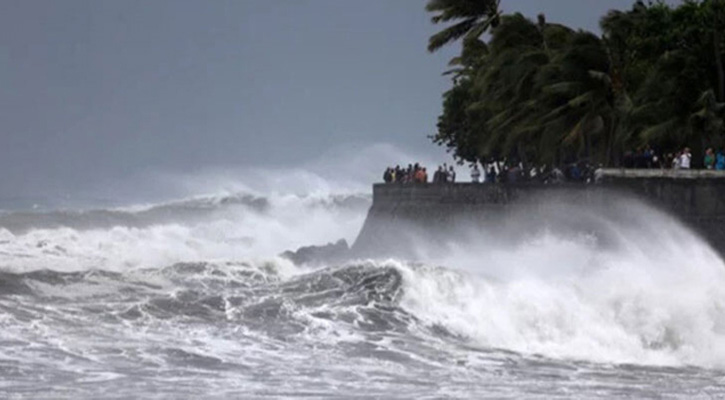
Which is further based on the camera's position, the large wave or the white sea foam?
the white sea foam

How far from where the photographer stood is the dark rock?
3662cm

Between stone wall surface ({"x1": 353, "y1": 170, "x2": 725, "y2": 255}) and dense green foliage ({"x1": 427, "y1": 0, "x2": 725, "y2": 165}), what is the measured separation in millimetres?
2917

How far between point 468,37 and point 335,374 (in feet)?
87.5

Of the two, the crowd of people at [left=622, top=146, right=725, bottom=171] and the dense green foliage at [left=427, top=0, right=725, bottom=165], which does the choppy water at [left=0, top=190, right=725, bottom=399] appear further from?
the dense green foliage at [left=427, top=0, right=725, bottom=165]

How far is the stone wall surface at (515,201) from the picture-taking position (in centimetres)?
3097

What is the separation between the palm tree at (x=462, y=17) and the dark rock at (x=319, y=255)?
22.5 feet

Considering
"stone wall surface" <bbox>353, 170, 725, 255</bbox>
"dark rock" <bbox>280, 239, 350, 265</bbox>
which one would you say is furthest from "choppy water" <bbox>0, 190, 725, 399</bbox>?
"dark rock" <bbox>280, 239, 350, 265</bbox>

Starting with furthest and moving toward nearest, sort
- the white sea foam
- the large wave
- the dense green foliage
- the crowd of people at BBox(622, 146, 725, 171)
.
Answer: the dense green foliage, the crowd of people at BBox(622, 146, 725, 171), the white sea foam, the large wave

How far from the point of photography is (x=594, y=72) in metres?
37.4

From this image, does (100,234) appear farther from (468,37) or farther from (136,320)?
(136,320)

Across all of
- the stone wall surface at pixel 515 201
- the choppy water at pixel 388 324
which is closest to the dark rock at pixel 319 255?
the stone wall surface at pixel 515 201

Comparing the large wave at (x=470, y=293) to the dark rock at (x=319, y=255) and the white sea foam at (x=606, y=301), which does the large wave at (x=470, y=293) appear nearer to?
the white sea foam at (x=606, y=301)

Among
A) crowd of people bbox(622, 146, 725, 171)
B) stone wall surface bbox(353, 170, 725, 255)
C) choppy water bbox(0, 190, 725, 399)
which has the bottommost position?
choppy water bbox(0, 190, 725, 399)

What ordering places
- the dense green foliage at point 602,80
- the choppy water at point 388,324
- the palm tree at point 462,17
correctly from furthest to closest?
1. the palm tree at point 462,17
2. the dense green foliage at point 602,80
3. the choppy water at point 388,324
